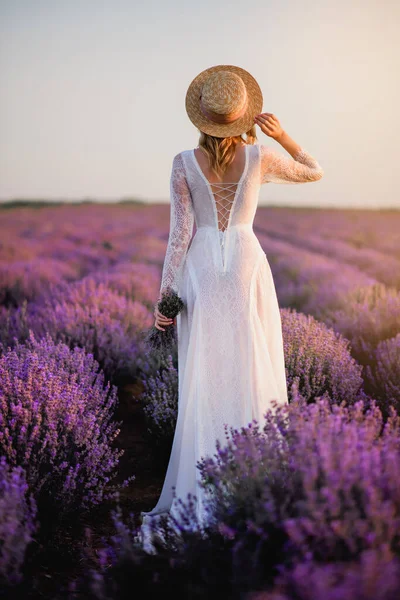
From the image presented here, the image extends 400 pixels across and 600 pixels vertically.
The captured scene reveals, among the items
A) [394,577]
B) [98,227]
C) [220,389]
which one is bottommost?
[394,577]

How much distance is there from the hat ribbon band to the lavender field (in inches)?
45.0

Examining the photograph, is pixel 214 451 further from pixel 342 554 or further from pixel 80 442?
pixel 342 554

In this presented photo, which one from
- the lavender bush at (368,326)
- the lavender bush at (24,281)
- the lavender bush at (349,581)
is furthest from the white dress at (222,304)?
the lavender bush at (24,281)

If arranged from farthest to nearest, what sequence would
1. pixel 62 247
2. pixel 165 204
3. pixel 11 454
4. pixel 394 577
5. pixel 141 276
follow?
1. pixel 165 204
2. pixel 62 247
3. pixel 141 276
4. pixel 11 454
5. pixel 394 577

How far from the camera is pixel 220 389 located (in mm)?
2498

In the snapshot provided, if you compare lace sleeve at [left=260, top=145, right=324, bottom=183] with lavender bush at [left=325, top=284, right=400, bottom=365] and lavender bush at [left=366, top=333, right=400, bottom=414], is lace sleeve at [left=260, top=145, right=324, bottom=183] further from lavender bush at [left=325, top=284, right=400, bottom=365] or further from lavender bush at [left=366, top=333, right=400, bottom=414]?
lavender bush at [left=325, top=284, right=400, bottom=365]

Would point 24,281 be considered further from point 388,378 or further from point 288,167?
point 288,167

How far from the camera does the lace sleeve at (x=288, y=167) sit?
2523 millimetres

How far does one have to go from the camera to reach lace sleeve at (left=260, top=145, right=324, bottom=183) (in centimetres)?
252

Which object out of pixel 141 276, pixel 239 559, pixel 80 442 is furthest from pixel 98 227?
pixel 239 559

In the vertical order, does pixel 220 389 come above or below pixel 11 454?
above

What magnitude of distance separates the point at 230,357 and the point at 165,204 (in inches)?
594

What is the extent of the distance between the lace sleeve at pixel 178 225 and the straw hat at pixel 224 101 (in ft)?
0.67

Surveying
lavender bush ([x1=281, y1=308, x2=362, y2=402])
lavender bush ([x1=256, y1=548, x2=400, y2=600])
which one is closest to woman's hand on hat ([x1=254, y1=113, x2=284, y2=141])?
lavender bush ([x1=281, y1=308, x2=362, y2=402])
